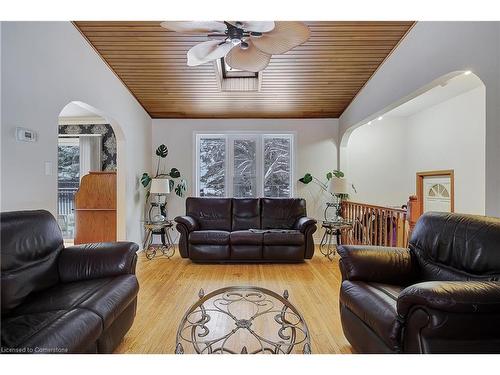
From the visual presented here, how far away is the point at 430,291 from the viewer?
1344 mm

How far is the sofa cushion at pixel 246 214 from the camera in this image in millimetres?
4840

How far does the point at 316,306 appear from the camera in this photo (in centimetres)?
277

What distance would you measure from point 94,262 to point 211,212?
2.74m

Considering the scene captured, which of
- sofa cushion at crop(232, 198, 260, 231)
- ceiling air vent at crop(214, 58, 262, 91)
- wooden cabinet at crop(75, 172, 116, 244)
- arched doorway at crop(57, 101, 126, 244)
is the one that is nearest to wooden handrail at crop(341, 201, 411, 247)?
sofa cushion at crop(232, 198, 260, 231)

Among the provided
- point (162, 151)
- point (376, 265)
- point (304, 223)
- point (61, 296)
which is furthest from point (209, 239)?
point (376, 265)

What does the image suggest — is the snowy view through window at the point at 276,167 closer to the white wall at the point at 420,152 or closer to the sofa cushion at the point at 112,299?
the white wall at the point at 420,152

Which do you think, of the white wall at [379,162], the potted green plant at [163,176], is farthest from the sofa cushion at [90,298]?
the white wall at [379,162]

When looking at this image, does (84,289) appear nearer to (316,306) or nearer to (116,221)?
(316,306)

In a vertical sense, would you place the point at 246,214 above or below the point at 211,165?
below

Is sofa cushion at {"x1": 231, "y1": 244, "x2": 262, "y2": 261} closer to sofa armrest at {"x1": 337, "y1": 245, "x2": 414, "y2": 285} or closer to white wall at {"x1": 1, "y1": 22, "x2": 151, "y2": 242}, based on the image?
sofa armrest at {"x1": 337, "y1": 245, "x2": 414, "y2": 285}

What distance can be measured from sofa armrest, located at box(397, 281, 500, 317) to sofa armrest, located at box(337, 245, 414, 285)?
2.32 ft

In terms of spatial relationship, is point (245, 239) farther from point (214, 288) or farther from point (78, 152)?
point (78, 152)
